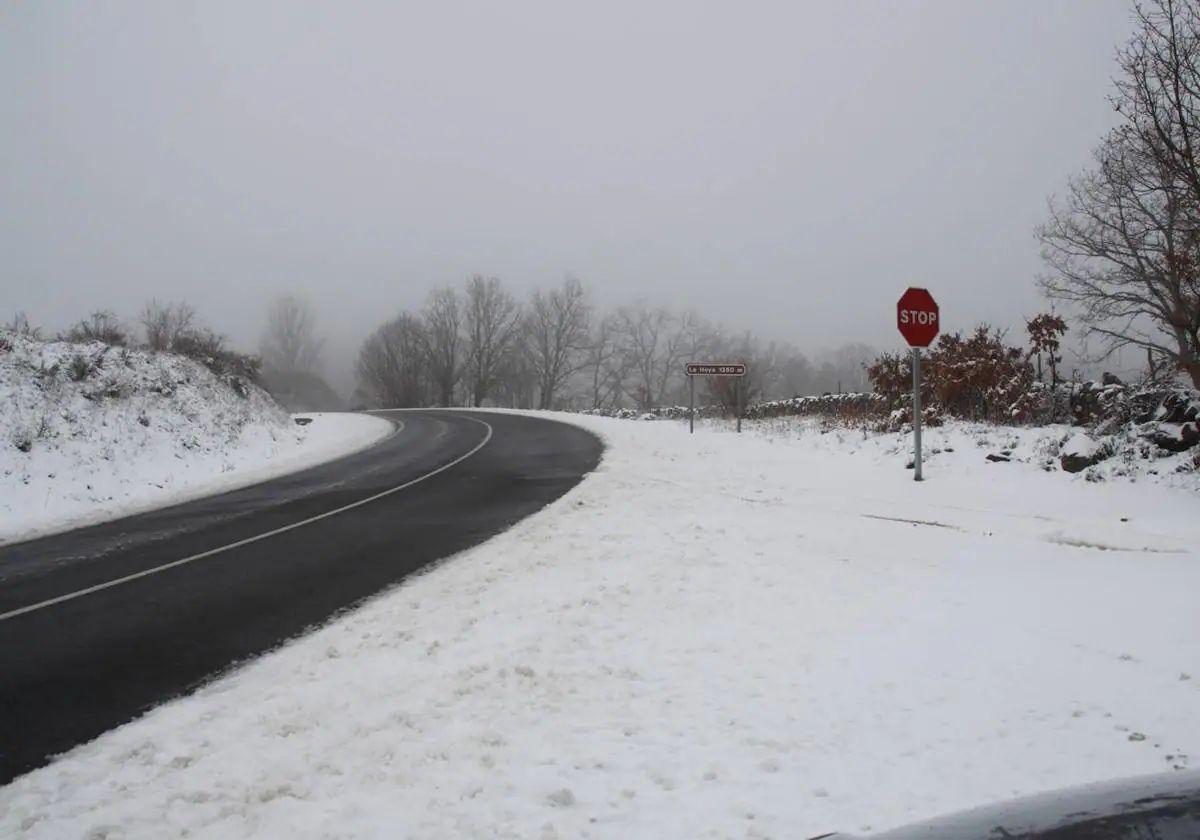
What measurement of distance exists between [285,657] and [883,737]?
385 centimetres

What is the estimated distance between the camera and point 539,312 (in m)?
85.6

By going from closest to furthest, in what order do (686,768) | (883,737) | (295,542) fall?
(686,768) → (883,737) → (295,542)

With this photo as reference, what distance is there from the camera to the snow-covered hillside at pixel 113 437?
1237 centimetres

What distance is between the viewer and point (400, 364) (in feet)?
274

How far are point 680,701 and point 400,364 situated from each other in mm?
82986

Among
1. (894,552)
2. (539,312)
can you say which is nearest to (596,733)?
(894,552)

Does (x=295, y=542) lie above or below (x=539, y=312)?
below

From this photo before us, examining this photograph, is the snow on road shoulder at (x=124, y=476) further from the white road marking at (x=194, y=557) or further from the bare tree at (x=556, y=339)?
the bare tree at (x=556, y=339)

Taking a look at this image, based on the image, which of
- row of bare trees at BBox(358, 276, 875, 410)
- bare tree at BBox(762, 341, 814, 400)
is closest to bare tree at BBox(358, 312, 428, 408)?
row of bare trees at BBox(358, 276, 875, 410)

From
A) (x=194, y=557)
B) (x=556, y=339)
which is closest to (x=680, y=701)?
(x=194, y=557)

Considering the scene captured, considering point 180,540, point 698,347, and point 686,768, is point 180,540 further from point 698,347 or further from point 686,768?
point 698,347

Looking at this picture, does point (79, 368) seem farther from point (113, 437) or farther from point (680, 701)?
point (680, 701)

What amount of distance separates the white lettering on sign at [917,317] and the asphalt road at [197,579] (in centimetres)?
610

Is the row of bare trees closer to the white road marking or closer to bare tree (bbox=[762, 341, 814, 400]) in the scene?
bare tree (bbox=[762, 341, 814, 400])
